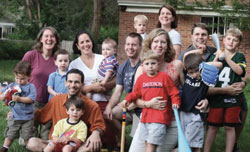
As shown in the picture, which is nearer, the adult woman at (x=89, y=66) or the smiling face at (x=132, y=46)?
the smiling face at (x=132, y=46)

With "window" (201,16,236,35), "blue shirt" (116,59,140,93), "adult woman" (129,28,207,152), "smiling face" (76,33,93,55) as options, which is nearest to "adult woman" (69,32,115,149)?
"smiling face" (76,33,93,55)

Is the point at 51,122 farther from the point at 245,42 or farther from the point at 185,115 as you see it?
the point at 245,42

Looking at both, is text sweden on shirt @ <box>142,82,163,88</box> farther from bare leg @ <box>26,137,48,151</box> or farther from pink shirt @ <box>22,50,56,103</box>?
pink shirt @ <box>22,50,56,103</box>

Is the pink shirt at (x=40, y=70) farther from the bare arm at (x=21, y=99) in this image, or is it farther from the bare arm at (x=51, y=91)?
the bare arm at (x=21, y=99)

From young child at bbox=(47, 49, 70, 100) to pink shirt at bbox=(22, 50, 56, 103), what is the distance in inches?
9.9

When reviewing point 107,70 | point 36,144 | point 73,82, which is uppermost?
point 107,70

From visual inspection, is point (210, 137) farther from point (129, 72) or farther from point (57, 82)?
point (57, 82)

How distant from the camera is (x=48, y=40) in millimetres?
6086

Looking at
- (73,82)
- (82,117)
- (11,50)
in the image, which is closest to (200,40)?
(73,82)

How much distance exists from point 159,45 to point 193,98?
2.38ft

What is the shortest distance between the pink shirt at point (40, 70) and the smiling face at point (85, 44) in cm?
53

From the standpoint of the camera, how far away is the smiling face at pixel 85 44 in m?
5.97

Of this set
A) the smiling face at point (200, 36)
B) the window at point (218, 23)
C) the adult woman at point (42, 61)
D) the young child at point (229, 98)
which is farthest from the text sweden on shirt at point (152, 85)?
the window at point (218, 23)

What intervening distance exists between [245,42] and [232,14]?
186cm
